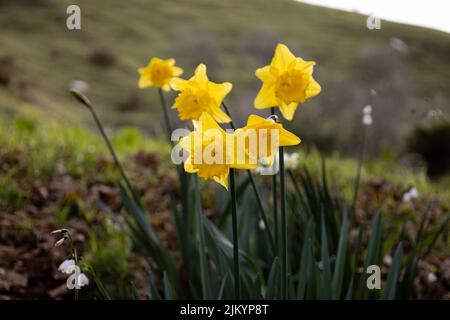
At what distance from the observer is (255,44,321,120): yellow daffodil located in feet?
3.51

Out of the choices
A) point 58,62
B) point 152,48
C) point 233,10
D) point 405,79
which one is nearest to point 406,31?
point 405,79

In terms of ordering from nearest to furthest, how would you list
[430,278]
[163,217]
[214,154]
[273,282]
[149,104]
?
[214,154] < [273,282] < [430,278] < [163,217] < [149,104]

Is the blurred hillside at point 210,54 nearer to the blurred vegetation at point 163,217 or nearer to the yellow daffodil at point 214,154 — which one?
the blurred vegetation at point 163,217

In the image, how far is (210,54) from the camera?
824 inches

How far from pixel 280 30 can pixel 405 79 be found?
361 inches

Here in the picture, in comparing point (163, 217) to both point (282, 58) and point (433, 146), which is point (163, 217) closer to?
point (282, 58)

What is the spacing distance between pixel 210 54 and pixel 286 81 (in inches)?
800

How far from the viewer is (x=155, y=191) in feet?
10.0

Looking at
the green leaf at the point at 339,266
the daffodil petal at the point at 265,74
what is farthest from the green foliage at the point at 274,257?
the daffodil petal at the point at 265,74

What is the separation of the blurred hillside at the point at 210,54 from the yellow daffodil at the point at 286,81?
8640 mm

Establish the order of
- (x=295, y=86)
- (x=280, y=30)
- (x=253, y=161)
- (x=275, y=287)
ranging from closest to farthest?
1. (x=253, y=161)
2. (x=295, y=86)
3. (x=275, y=287)
4. (x=280, y=30)

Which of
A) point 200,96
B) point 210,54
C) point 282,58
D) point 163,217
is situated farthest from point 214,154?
point 210,54

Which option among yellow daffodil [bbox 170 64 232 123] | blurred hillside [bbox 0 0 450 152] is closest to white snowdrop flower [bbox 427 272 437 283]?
yellow daffodil [bbox 170 64 232 123]

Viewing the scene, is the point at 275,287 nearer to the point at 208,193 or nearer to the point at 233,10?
the point at 208,193
